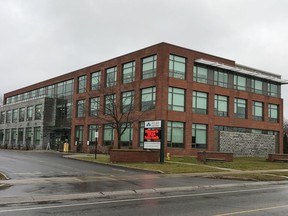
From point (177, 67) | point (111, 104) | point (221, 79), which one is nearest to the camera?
point (177, 67)

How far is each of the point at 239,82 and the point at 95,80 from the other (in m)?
20.1

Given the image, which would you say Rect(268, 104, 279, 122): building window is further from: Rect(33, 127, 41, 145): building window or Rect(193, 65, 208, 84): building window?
Rect(33, 127, 41, 145): building window

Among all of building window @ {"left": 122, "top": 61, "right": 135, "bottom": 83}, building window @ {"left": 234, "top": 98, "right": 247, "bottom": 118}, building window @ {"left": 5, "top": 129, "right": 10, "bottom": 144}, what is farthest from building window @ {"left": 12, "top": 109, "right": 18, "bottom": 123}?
building window @ {"left": 234, "top": 98, "right": 247, "bottom": 118}

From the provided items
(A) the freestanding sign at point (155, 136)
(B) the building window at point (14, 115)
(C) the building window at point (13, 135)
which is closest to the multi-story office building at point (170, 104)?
(A) the freestanding sign at point (155, 136)

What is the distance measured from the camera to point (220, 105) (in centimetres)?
4944

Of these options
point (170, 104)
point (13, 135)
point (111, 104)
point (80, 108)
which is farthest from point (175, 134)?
point (13, 135)

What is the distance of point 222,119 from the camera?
4909 cm

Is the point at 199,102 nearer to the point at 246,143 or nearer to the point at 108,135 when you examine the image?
the point at 246,143

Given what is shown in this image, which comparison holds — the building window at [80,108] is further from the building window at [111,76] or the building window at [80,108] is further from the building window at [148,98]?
the building window at [148,98]

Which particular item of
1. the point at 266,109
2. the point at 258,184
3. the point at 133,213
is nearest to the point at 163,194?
the point at 133,213

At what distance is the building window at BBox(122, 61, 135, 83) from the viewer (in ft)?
157

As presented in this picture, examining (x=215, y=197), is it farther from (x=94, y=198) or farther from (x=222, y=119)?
(x=222, y=119)

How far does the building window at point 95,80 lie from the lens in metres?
54.2

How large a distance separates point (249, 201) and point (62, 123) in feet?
171
